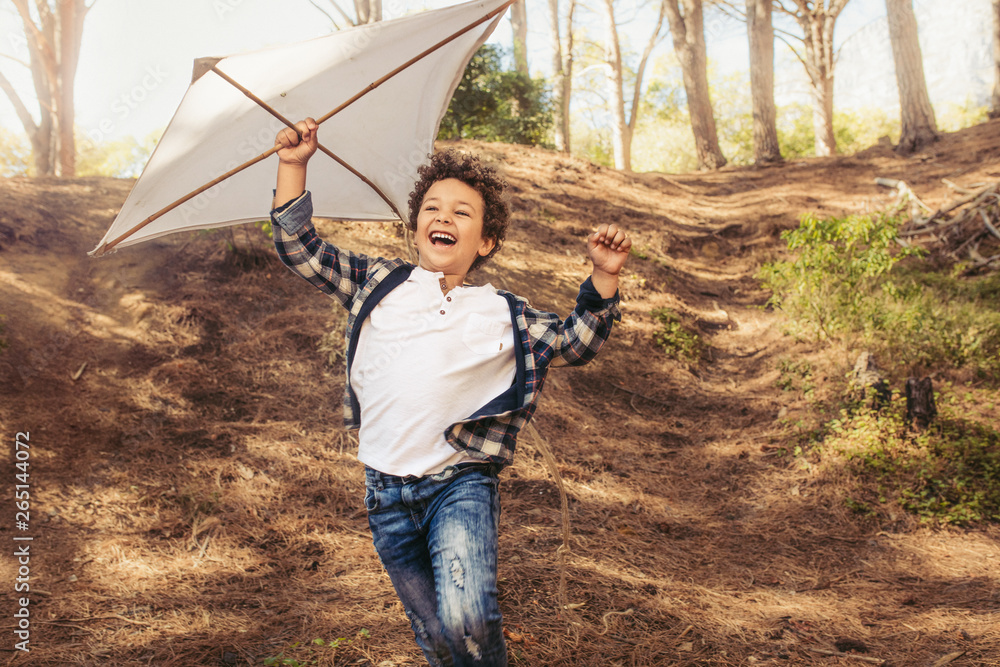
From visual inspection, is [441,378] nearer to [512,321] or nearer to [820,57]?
[512,321]

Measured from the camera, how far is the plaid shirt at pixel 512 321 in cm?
186

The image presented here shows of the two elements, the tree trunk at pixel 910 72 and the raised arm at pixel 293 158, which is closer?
the raised arm at pixel 293 158

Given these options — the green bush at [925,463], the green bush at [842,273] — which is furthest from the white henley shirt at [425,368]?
the green bush at [842,273]

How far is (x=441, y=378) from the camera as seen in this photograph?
1880 millimetres

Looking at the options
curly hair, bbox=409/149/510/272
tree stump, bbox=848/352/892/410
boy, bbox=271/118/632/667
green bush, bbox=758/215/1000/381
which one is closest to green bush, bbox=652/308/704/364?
green bush, bbox=758/215/1000/381

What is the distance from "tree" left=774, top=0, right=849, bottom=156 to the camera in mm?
15172

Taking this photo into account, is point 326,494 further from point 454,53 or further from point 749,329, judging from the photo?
point 749,329

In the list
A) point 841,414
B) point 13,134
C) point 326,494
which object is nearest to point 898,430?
point 841,414

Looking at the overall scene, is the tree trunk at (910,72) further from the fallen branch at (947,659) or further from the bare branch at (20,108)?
the bare branch at (20,108)

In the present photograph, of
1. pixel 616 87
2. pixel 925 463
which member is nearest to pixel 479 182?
pixel 925 463

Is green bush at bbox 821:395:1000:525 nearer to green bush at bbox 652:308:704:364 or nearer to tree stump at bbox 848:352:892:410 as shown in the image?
tree stump at bbox 848:352:892:410

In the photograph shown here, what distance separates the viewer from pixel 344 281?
6.80ft

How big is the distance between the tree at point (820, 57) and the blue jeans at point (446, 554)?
52.1 feet

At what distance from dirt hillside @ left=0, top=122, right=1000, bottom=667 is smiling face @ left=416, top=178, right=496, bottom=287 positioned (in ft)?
5.48
